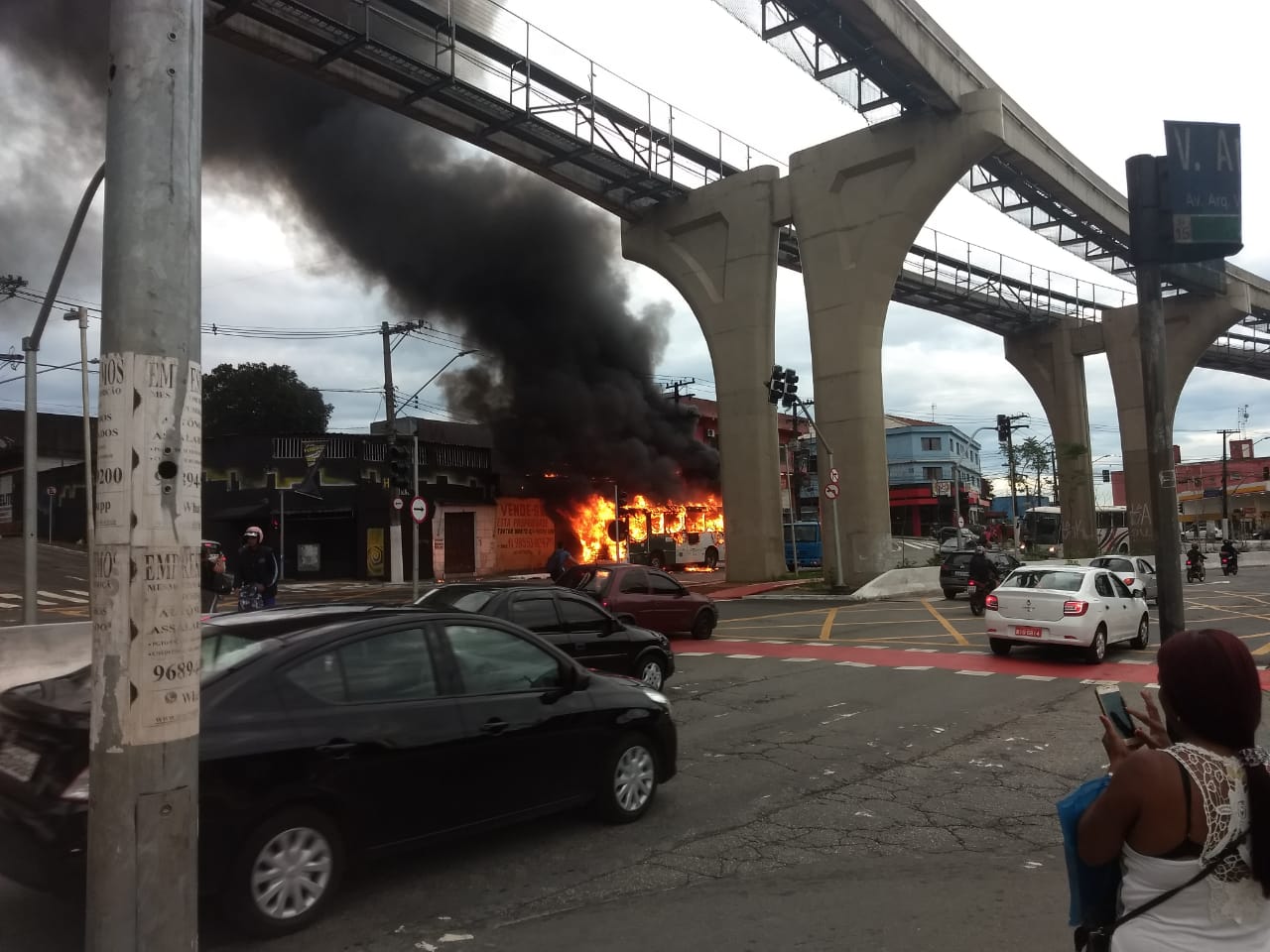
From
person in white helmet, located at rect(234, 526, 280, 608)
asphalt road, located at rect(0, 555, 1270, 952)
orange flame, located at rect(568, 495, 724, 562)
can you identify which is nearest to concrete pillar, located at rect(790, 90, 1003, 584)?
orange flame, located at rect(568, 495, 724, 562)

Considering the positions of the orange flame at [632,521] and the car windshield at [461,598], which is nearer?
the car windshield at [461,598]

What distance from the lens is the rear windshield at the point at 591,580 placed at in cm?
1450

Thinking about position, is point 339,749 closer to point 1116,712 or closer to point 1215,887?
point 1116,712

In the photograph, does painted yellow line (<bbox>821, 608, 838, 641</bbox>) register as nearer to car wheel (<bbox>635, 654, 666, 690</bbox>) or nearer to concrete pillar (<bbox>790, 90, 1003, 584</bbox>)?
concrete pillar (<bbox>790, 90, 1003, 584</bbox>)

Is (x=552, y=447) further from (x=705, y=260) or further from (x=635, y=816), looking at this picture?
(x=635, y=816)

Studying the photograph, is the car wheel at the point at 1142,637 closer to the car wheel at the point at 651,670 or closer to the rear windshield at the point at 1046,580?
the rear windshield at the point at 1046,580

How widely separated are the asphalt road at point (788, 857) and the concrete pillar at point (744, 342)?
20.1 metres

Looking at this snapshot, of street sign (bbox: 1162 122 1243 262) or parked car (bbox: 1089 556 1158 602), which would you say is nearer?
street sign (bbox: 1162 122 1243 262)

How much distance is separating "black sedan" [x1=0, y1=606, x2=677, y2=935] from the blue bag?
3136mm

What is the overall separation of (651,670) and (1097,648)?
6497 millimetres

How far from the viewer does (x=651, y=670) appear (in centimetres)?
1020

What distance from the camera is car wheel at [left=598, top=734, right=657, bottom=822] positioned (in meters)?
5.46

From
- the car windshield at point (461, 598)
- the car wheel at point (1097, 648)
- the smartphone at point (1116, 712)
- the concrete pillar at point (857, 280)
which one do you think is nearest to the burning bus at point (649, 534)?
the concrete pillar at point (857, 280)

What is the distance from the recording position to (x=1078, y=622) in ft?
39.8
